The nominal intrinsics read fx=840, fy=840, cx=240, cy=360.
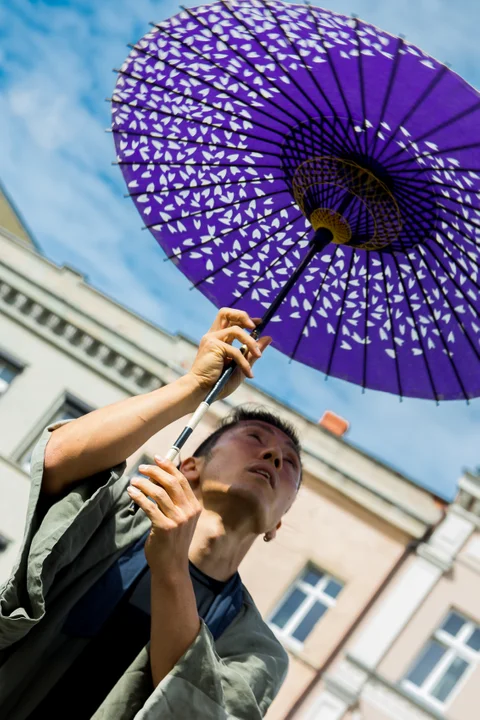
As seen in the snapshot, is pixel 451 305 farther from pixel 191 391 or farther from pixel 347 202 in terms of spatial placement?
pixel 191 391

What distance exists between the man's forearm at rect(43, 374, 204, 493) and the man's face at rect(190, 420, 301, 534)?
36 centimetres

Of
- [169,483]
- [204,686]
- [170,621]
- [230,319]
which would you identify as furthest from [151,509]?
[230,319]

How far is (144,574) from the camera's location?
8.83ft

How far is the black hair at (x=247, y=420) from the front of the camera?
3074 millimetres

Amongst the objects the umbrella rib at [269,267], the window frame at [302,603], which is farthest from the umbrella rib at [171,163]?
the window frame at [302,603]

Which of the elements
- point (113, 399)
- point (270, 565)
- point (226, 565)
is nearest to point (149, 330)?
point (113, 399)

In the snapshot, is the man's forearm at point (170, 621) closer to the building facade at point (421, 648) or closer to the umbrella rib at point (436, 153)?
the umbrella rib at point (436, 153)

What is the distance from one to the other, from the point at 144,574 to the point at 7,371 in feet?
51.6

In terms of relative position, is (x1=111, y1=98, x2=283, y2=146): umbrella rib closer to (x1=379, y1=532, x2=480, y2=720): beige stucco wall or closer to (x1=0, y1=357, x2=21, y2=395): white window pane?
(x1=379, y1=532, x2=480, y2=720): beige stucco wall

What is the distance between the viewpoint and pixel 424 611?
49.5 ft

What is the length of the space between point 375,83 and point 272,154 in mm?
664

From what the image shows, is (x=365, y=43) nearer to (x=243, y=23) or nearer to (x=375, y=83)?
(x=375, y=83)

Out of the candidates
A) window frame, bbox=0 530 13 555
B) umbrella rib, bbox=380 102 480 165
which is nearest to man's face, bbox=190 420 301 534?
umbrella rib, bbox=380 102 480 165

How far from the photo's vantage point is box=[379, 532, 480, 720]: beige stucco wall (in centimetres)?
1418
